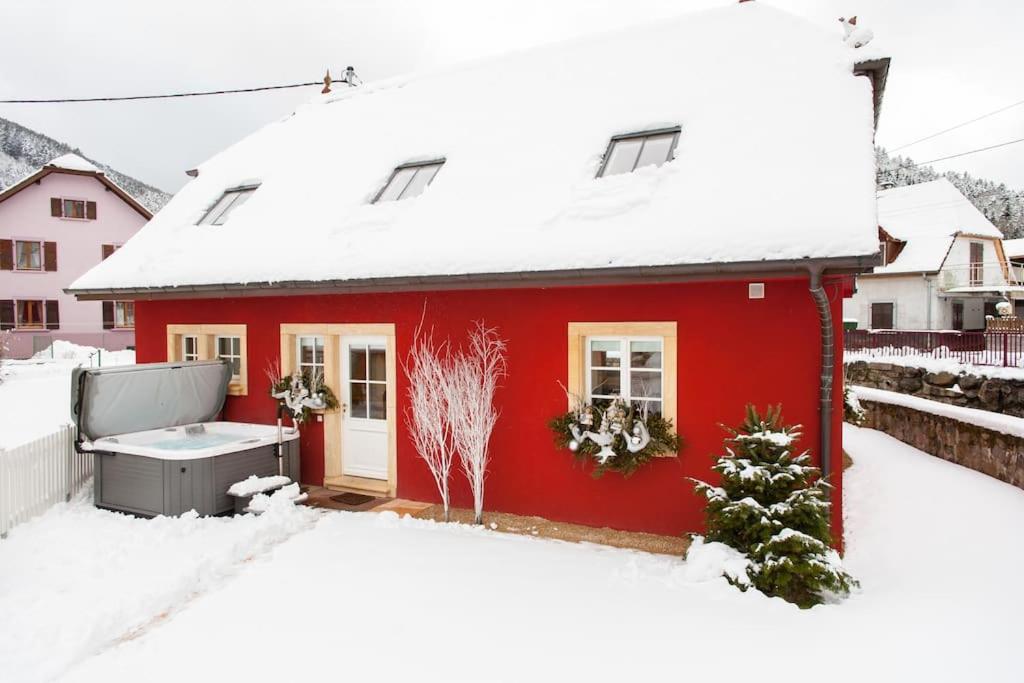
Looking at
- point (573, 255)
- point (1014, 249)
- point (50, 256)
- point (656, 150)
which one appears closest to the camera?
point (573, 255)

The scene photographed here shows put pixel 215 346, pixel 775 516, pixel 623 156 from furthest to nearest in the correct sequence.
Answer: pixel 215 346 < pixel 623 156 < pixel 775 516

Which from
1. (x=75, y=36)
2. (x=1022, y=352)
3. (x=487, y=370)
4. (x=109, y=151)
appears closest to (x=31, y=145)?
(x=109, y=151)

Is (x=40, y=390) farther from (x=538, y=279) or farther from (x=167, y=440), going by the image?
(x=538, y=279)

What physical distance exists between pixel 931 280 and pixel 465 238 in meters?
22.0

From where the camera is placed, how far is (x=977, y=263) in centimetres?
2348

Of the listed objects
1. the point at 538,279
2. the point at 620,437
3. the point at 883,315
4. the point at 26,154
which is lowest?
the point at 620,437

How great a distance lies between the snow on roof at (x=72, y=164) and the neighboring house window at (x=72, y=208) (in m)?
1.40

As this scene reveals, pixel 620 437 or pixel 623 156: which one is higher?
pixel 623 156

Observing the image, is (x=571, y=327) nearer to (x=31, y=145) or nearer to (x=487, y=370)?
(x=487, y=370)

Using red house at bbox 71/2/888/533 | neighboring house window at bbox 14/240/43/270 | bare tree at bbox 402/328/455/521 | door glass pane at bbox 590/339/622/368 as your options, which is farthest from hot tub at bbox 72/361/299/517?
neighboring house window at bbox 14/240/43/270

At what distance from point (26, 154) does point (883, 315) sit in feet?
214

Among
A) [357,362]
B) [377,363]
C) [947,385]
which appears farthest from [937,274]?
[357,362]

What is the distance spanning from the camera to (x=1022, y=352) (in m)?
10.4

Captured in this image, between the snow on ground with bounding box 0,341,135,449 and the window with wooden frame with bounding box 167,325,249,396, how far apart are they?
137 inches
